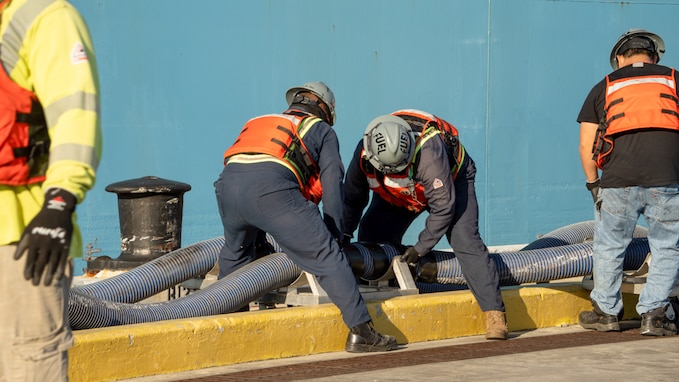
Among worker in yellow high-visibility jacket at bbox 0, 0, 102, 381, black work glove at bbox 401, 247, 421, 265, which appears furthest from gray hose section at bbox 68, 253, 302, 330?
worker in yellow high-visibility jacket at bbox 0, 0, 102, 381

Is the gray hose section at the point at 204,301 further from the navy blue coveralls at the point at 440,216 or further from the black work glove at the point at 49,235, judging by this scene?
the black work glove at the point at 49,235

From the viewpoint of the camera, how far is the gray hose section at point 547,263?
8.41 meters

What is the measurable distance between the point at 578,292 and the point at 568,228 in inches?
55.3

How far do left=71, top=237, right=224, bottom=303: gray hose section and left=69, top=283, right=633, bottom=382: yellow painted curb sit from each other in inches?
48.4

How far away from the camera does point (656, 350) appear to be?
22.8ft

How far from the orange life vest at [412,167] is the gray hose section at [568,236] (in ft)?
6.16

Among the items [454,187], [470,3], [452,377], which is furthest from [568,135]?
[452,377]

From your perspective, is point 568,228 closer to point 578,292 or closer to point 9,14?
point 578,292

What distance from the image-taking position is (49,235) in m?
3.32

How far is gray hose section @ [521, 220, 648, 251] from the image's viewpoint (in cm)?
951

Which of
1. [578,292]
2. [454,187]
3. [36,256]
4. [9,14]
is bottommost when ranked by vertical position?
[578,292]

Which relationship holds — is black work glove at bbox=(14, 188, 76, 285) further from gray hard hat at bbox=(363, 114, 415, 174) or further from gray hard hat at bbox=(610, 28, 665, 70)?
gray hard hat at bbox=(610, 28, 665, 70)

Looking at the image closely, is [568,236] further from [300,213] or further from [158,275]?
[158,275]

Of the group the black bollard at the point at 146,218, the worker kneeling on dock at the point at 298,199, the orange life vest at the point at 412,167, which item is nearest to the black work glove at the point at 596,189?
the orange life vest at the point at 412,167
